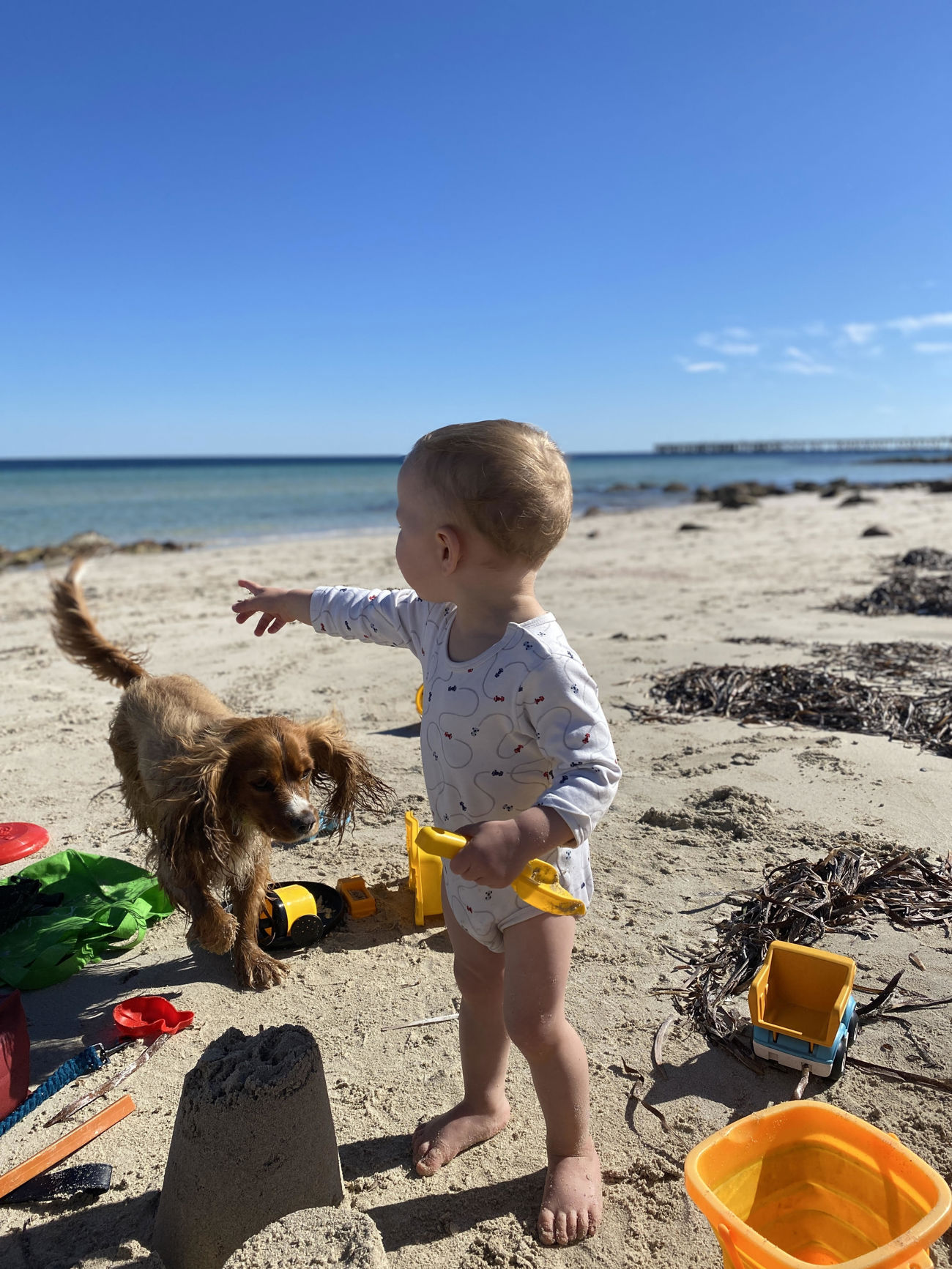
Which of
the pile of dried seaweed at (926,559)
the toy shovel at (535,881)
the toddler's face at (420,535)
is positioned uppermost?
the toddler's face at (420,535)

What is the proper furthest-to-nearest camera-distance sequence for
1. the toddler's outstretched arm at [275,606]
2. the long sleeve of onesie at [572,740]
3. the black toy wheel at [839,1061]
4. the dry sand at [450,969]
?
the toddler's outstretched arm at [275,606] → the black toy wheel at [839,1061] → the dry sand at [450,969] → the long sleeve of onesie at [572,740]

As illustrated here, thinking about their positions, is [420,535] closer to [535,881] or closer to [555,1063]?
[535,881]

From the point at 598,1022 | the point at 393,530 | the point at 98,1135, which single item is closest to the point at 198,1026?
the point at 98,1135

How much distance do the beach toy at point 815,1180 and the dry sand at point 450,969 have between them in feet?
0.68

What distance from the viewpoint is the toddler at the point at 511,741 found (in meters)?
1.95

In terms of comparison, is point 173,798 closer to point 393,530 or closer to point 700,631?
point 700,631

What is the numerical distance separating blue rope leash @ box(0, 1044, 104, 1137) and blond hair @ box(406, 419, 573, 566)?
210 centimetres

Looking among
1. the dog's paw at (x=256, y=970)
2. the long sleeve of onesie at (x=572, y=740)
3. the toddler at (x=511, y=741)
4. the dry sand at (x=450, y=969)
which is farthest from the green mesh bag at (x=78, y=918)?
the long sleeve of onesie at (x=572, y=740)

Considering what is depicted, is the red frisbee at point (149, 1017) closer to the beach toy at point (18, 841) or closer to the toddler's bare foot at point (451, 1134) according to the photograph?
the beach toy at point (18, 841)

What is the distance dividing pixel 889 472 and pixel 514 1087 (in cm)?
5944

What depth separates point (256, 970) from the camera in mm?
3230

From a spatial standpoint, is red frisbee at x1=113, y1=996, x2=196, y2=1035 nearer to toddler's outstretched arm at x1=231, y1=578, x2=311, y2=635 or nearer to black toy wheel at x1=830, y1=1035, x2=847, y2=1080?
toddler's outstretched arm at x1=231, y1=578, x2=311, y2=635

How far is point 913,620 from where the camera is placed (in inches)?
303

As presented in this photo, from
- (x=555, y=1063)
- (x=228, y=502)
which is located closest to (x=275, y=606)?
(x=555, y=1063)
